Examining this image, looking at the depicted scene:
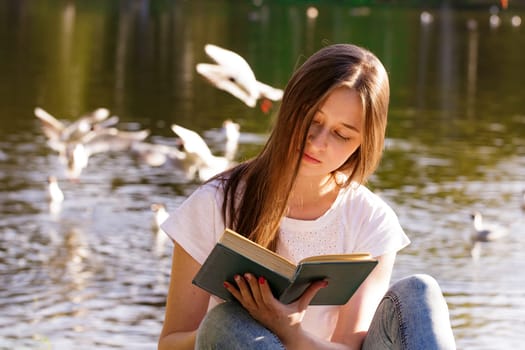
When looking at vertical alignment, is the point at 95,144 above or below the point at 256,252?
below

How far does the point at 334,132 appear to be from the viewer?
3311 millimetres

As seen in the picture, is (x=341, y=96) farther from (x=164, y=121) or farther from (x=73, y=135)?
(x=164, y=121)

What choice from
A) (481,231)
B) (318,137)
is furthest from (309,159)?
(481,231)

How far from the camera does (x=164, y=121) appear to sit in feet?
46.4

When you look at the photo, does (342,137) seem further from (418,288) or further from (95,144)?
(95,144)

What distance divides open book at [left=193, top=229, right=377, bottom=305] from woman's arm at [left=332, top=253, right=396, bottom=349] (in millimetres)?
258

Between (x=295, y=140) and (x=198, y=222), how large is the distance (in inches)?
13.0

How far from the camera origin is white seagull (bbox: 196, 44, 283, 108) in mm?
6281

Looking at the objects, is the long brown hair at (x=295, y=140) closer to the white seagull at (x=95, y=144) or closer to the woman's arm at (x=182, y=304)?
the woman's arm at (x=182, y=304)

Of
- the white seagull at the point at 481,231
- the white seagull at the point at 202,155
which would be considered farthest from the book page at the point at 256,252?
the white seagull at the point at 481,231

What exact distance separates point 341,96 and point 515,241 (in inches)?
235

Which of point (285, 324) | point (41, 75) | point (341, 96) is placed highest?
point (341, 96)

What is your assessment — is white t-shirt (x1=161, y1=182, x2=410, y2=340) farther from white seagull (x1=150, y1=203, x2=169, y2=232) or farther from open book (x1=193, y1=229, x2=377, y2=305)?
white seagull (x1=150, y1=203, x2=169, y2=232)

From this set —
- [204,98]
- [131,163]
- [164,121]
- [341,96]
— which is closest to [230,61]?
[341,96]
